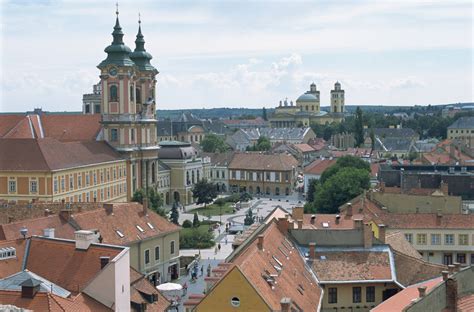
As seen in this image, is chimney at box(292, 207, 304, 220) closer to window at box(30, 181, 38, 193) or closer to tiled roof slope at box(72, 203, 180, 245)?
tiled roof slope at box(72, 203, 180, 245)

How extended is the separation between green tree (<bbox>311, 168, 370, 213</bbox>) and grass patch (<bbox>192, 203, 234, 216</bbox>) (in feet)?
73.5

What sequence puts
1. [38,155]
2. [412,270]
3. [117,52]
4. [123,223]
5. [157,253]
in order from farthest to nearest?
[117,52], [38,155], [157,253], [123,223], [412,270]

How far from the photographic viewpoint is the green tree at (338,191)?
218 ft

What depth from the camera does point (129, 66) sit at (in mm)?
85375

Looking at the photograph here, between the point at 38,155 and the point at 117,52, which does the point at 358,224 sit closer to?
the point at 38,155

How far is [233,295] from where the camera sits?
91.0 feet

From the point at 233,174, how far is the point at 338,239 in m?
77.2

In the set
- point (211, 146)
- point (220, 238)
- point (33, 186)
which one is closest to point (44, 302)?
point (220, 238)

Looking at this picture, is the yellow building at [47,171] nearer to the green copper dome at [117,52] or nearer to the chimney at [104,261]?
the green copper dome at [117,52]

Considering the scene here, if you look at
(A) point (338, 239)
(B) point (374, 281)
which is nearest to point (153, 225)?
(A) point (338, 239)

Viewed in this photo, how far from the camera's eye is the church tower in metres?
85.4

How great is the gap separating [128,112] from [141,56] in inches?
416

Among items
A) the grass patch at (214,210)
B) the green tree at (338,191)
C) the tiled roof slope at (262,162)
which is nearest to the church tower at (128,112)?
the grass patch at (214,210)

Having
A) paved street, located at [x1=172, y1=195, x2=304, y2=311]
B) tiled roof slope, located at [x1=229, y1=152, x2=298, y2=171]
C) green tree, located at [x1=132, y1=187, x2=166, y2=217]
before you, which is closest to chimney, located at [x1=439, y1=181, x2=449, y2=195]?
paved street, located at [x1=172, y1=195, x2=304, y2=311]
